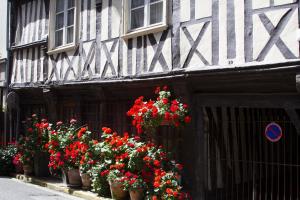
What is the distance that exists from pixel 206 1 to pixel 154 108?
6.58 ft

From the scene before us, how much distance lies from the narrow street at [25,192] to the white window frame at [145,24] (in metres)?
3.55

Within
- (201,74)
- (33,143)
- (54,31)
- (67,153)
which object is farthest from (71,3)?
(201,74)

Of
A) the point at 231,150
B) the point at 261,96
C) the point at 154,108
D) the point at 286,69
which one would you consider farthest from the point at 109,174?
the point at 286,69

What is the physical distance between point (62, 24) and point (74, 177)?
4.13 meters

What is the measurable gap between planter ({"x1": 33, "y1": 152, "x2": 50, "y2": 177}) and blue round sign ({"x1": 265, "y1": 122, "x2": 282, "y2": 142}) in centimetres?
645

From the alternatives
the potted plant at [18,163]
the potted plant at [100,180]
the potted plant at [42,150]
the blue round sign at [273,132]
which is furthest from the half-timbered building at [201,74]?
the potted plant at [18,163]

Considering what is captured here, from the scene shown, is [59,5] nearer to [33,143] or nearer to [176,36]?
[33,143]

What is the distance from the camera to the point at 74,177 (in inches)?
368

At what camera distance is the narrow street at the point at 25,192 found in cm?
859

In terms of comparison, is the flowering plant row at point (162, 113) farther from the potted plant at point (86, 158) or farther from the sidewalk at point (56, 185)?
the sidewalk at point (56, 185)

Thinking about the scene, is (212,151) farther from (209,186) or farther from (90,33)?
(90,33)

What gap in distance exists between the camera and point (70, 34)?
35.3 ft

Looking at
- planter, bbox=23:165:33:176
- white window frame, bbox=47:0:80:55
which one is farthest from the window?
planter, bbox=23:165:33:176

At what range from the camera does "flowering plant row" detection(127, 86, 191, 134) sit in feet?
23.6
